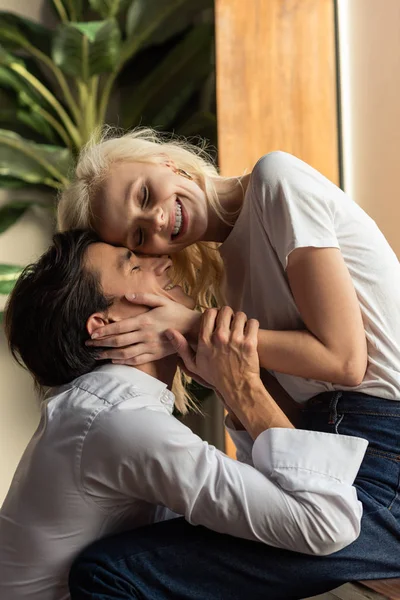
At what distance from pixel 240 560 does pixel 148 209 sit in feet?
2.25

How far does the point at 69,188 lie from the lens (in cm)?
173

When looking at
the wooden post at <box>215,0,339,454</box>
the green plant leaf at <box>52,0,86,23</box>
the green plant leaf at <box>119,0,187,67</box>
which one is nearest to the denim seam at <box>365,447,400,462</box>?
the wooden post at <box>215,0,339,454</box>

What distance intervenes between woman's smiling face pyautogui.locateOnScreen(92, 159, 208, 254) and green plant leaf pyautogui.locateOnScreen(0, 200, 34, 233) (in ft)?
4.97

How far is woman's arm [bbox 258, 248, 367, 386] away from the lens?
4.46ft

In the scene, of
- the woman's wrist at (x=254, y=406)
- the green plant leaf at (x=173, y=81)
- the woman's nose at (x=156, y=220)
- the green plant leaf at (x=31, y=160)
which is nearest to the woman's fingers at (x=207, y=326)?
the woman's wrist at (x=254, y=406)

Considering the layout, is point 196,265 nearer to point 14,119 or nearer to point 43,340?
point 43,340

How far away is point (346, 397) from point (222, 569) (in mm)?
379

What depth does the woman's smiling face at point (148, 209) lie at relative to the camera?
5.12 ft

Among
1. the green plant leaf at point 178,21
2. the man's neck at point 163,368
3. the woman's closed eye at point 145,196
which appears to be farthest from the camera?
the green plant leaf at point 178,21

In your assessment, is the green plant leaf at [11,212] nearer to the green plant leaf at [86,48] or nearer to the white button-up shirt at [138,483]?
the green plant leaf at [86,48]

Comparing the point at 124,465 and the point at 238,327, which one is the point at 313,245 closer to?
the point at 238,327

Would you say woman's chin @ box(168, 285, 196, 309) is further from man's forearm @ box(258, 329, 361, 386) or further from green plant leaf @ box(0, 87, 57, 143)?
green plant leaf @ box(0, 87, 57, 143)

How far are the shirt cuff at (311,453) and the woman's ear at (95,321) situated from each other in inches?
14.0

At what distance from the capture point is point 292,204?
55.1 inches
